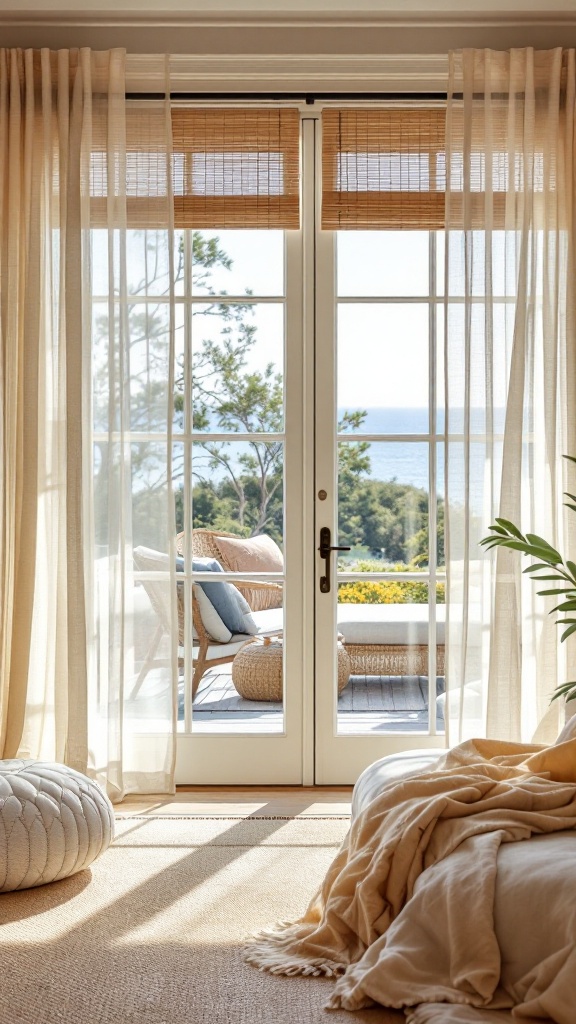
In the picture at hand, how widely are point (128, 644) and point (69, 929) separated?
1360mm

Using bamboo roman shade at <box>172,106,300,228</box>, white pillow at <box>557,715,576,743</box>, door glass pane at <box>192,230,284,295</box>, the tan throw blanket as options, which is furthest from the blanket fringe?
bamboo roman shade at <box>172,106,300,228</box>

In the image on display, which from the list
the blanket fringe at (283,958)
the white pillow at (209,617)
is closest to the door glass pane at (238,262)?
the white pillow at (209,617)

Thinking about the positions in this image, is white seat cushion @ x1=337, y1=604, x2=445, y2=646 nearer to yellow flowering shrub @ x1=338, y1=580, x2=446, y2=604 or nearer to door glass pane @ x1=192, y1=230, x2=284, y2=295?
yellow flowering shrub @ x1=338, y1=580, x2=446, y2=604

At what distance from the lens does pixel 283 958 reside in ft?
7.91

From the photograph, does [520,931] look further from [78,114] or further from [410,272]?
[78,114]

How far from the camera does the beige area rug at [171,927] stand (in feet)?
7.18

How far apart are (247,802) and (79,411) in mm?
1691

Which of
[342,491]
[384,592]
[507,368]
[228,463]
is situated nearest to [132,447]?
[228,463]

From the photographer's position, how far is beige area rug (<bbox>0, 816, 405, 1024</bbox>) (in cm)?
219

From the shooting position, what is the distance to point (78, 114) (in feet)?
12.2

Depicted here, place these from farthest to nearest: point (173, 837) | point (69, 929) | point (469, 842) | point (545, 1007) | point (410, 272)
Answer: point (410, 272) → point (173, 837) → point (69, 929) → point (469, 842) → point (545, 1007)

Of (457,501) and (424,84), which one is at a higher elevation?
(424,84)

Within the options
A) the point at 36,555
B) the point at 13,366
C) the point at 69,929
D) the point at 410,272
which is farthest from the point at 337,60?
the point at 69,929

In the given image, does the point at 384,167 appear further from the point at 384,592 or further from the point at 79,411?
the point at 384,592
